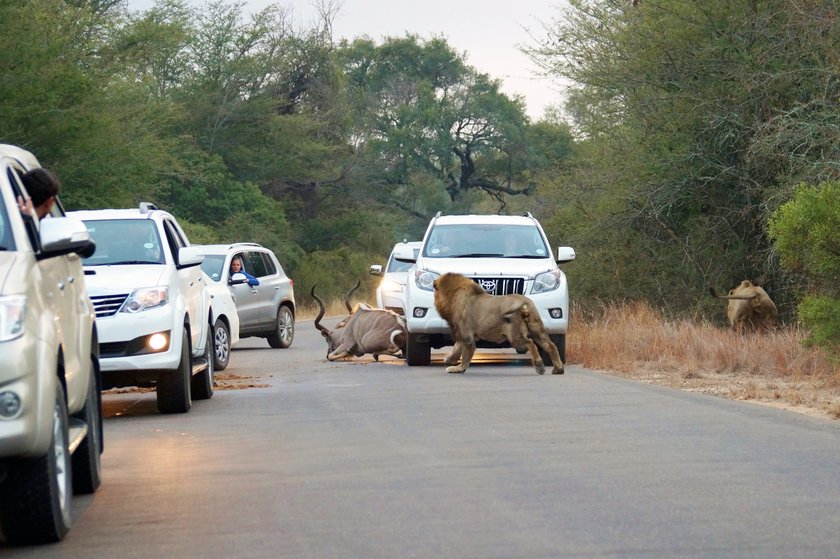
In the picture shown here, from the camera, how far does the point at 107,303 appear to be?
44.0 feet

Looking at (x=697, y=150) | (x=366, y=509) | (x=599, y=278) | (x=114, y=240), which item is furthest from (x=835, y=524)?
(x=599, y=278)

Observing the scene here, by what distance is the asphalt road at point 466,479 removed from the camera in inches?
279

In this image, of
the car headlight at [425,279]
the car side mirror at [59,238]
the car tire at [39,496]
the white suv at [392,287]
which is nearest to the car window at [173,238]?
the car headlight at [425,279]

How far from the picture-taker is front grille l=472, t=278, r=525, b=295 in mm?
18812

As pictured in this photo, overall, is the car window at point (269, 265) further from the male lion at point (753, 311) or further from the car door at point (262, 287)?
the male lion at point (753, 311)

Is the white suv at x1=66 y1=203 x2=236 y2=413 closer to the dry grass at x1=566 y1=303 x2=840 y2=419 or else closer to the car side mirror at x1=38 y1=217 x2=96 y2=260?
the dry grass at x1=566 y1=303 x2=840 y2=419

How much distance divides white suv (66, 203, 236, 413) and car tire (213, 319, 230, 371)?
4958mm

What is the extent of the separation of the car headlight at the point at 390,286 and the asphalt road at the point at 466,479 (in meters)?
11.5

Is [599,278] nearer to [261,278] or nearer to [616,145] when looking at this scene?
[616,145]

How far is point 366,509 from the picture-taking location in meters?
8.00

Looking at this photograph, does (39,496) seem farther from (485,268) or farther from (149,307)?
(485,268)

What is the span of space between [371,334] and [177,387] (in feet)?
22.2

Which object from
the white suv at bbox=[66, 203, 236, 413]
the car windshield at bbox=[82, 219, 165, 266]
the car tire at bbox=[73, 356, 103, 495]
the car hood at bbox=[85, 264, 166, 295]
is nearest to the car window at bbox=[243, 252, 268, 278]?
the white suv at bbox=[66, 203, 236, 413]

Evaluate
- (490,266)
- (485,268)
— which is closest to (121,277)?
(485,268)
